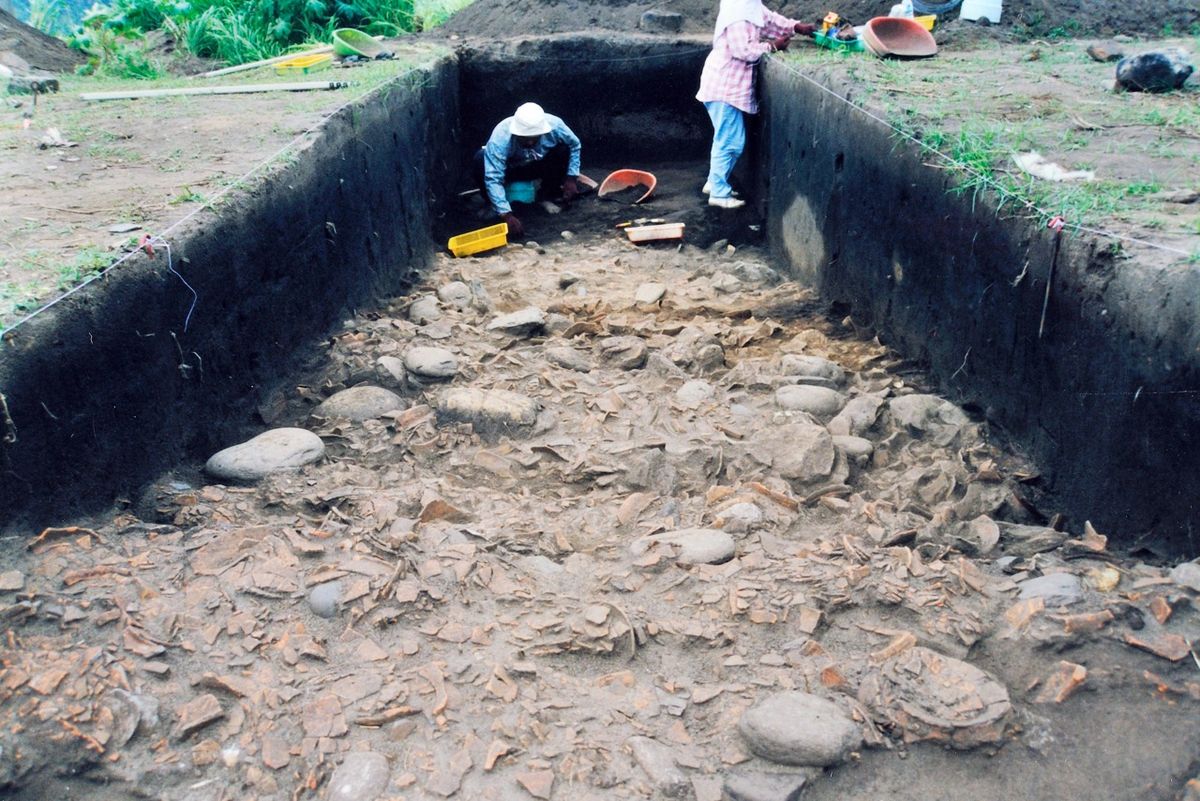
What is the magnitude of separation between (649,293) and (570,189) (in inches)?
96.9

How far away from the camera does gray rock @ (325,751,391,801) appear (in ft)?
7.31

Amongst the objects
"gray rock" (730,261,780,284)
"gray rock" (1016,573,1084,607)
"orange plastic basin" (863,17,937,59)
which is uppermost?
"orange plastic basin" (863,17,937,59)

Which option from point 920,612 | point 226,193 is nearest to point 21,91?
point 226,193

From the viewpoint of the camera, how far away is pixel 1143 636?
252 cm

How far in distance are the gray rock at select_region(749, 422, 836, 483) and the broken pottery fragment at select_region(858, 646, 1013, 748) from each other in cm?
119

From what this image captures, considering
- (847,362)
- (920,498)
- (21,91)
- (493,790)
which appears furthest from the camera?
(21,91)

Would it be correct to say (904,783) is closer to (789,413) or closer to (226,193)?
(789,413)

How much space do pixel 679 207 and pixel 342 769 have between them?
6556mm

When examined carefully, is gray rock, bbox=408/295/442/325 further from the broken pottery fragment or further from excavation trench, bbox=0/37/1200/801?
the broken pottery fragment

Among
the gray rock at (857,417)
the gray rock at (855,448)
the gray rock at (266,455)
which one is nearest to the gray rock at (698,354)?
the gray rock at (857,417)

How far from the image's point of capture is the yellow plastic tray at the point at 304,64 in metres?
8.00

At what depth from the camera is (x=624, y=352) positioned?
5098mm

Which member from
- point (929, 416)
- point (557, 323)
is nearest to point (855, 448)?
point (929, 416)

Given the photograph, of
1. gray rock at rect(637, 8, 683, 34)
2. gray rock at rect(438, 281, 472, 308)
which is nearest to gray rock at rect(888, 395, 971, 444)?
gray rock at rect(438, 281, 472, 308)
